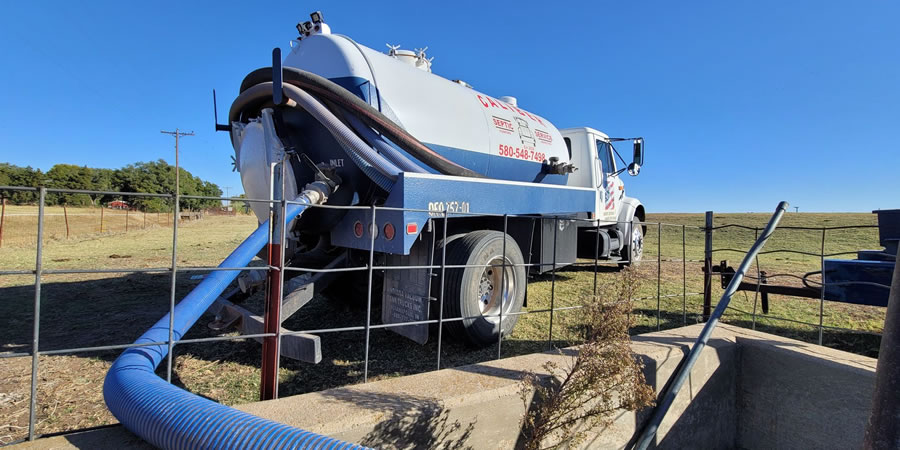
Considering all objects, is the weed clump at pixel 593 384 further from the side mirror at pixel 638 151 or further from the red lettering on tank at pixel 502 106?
the side mirror at pixel 638 151

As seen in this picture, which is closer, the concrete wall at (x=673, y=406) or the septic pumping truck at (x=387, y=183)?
the concrete wall at (x=673, y=406)

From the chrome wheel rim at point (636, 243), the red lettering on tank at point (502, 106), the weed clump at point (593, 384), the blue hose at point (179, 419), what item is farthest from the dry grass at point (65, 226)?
the weed clump at point (593, 384)

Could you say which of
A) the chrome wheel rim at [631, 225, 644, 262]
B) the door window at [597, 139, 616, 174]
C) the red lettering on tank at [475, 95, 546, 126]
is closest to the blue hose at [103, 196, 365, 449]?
the red lettering on tank at [475, 95, 546, 126]

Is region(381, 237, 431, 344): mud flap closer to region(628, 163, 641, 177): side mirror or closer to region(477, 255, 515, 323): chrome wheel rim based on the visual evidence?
region(477, 255, 515, 323): chrome wheel rim

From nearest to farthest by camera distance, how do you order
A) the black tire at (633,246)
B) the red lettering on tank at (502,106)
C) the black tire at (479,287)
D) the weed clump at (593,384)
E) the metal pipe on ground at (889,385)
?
the metal pipe on ground at (889,385), the weed clump at (593,384), the black tire at (479,287), the red lettering on tank at (502,106), the black tire at (633,246)

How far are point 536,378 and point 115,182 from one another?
8044 centimetres

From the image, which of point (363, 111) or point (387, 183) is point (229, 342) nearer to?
point (387, 183)

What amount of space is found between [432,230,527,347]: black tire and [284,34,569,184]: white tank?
1.06m

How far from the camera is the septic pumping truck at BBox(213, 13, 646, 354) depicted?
396 cm

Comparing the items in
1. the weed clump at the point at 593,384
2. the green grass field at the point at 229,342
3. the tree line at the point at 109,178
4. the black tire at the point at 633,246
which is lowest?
the green grass field at the point at 229,342

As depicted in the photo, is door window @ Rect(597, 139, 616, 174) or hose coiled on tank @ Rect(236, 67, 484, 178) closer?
hose coiled on tank @ Rect(236, 67, 484, 178)

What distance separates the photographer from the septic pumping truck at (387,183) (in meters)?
3.96

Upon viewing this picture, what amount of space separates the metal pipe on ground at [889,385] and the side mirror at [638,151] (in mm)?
7474

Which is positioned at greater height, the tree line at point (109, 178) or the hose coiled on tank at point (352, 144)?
the tree line at point (109, 178)
